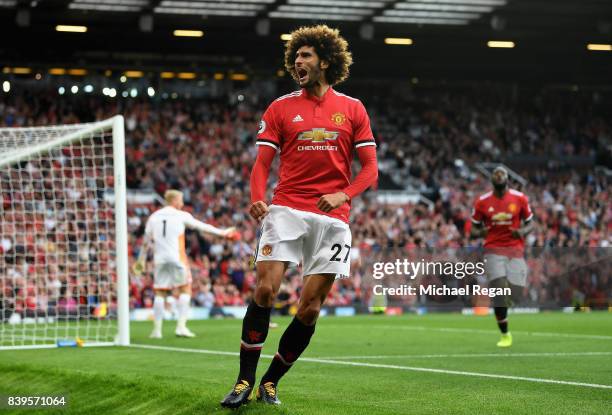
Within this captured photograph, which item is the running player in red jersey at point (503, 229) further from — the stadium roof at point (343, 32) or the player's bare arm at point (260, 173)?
the stadium roof at point (343, 32)

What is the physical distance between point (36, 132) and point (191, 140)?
20854mm

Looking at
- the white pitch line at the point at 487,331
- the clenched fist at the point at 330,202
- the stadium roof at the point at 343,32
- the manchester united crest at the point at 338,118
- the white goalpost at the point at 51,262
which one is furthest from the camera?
the stadium roof at the point at 343,32

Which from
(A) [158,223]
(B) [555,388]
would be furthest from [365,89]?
(B) [555,388]

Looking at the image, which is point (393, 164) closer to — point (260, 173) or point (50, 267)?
point (50, 267)

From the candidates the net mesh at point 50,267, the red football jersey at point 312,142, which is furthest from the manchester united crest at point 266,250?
the net mesh at point 50,267

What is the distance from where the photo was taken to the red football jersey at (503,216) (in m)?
13.9

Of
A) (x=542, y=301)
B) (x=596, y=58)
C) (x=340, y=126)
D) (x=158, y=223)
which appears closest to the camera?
(x=340, y=126)

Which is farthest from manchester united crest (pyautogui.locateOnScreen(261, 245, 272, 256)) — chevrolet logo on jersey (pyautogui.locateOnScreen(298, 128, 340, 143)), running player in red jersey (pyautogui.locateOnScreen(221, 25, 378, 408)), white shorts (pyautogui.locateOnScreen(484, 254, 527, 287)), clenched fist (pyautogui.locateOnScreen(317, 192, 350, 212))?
white shorts (pyautogui.locateOnScreen(484, 254, 527, 287))

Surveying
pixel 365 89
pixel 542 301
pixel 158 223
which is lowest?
pixel 542 301

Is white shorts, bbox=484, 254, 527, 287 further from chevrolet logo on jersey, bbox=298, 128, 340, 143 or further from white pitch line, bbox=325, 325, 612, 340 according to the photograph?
chevrolet logo on jersey, bbox=298, 128, 340, 143

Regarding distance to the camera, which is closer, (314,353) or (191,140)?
(314,353)

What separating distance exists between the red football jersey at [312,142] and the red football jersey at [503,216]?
7.20 meters

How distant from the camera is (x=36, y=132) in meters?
15.1

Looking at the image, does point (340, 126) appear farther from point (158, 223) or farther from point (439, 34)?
point (439, 34)
